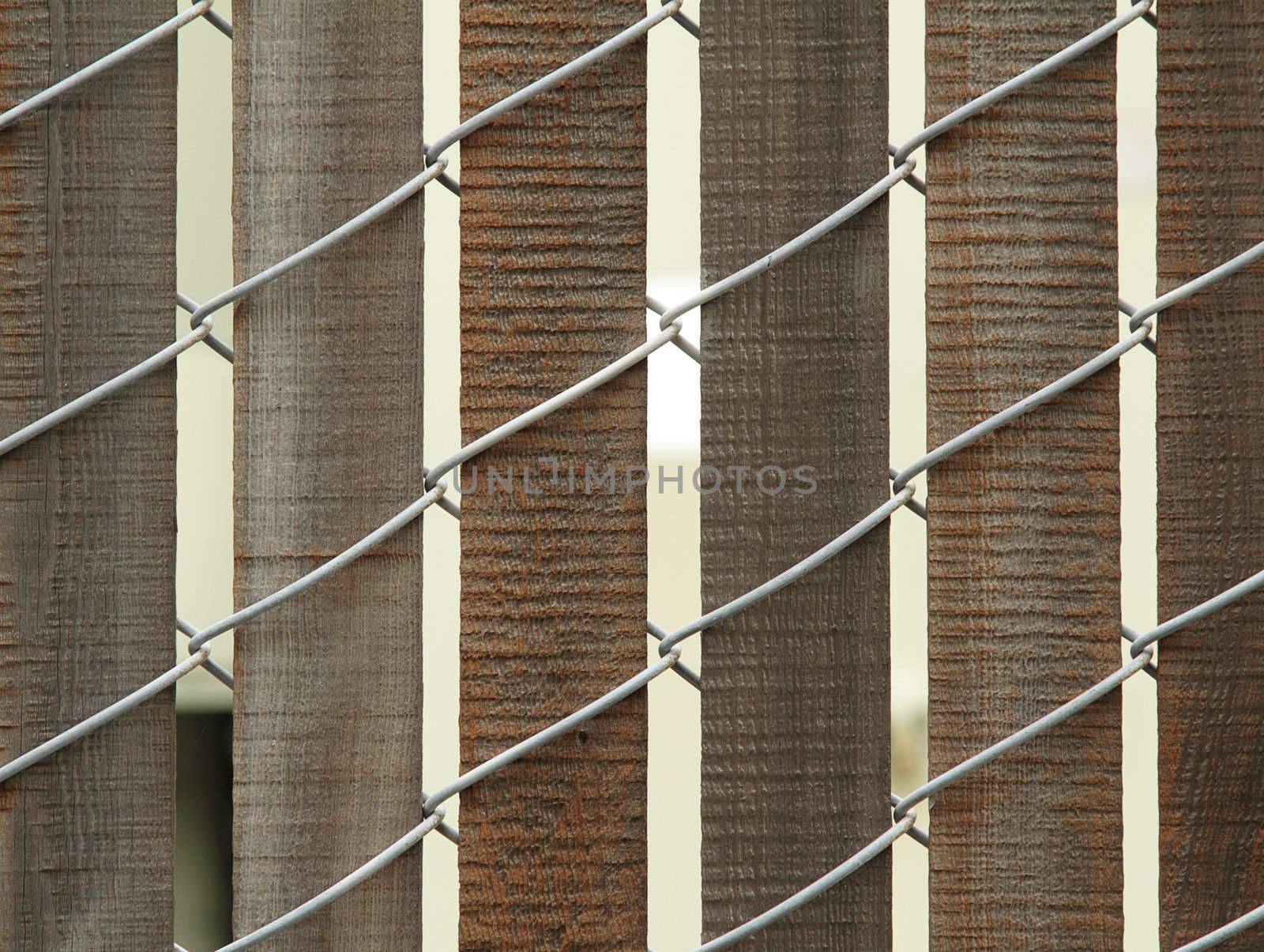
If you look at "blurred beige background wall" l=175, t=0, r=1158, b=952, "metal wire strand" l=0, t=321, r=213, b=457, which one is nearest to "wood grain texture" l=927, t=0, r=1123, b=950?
"metal wire strand" l=0, t=321, r=213, b=457

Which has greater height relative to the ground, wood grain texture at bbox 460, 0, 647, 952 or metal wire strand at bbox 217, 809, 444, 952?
wood grain texture at bbox 460, 0, 647, 952

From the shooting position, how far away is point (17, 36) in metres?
0.83

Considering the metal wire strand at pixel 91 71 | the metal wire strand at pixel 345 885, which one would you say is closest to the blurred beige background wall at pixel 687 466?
the metal wire strand at pixel 345 885

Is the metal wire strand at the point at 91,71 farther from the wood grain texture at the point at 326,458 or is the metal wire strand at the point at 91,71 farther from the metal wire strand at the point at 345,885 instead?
the metal wire strand at the point at 345,885

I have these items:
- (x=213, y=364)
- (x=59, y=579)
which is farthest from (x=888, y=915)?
(x=213, y=364)

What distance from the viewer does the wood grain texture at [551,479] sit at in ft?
2.76

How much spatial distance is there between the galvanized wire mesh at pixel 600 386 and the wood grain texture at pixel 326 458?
0.05ft

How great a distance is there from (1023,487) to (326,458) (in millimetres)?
519

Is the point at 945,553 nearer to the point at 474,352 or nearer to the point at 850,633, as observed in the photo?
the point at 850,633

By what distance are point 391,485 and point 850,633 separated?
14.1 inches

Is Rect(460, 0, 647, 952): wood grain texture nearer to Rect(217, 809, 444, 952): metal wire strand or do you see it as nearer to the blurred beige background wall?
Rect(217, 809, 444, 952): metal wire strand

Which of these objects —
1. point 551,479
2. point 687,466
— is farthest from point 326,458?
point 687,466

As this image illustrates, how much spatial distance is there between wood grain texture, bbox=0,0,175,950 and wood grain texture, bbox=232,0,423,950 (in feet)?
0.21

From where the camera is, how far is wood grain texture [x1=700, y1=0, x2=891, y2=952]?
0.85 metres
